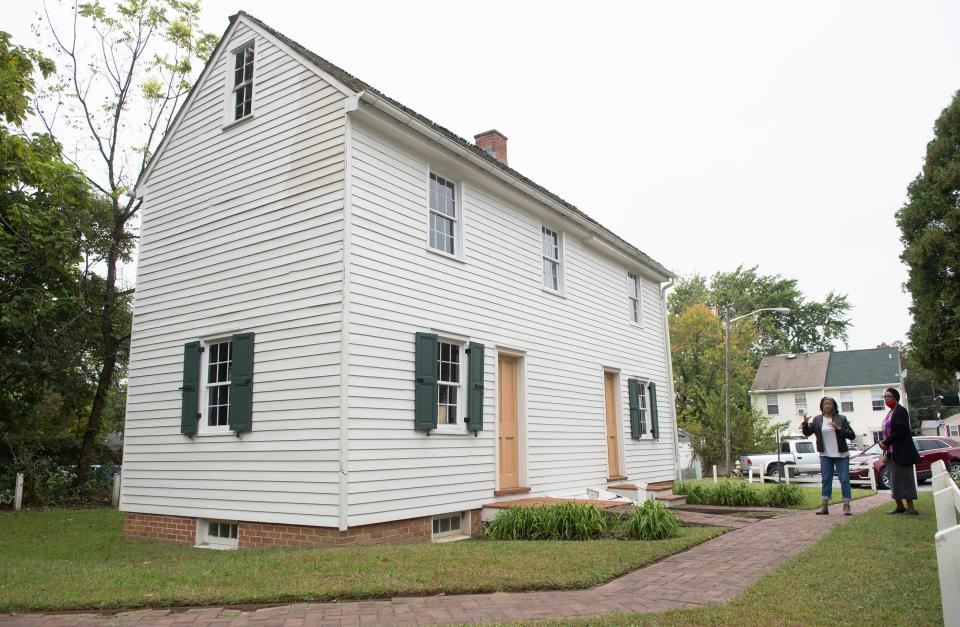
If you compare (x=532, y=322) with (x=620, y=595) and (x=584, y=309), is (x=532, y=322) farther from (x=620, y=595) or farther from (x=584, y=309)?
(x=620, y=595)

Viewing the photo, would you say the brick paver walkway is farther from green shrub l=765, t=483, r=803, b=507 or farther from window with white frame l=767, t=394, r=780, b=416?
window with white frame l=767, t=394, r=780, b=416

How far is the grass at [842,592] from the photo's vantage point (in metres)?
4.74

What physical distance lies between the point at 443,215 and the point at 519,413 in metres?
3.80

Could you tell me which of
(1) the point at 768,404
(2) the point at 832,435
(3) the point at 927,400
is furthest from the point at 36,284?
(3) the point at 927,400

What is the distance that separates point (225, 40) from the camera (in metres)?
11.6

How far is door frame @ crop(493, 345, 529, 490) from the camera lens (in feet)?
37.0

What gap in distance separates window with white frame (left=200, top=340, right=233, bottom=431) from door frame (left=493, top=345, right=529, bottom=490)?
425 centimetres

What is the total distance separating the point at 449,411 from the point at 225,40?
7443 millimetres

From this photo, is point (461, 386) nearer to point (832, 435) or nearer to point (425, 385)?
point (425, 385)

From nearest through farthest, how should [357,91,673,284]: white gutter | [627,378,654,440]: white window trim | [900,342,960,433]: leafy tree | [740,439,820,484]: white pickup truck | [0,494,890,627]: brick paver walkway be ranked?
1. [0,494,890,627]: brick paver walkway
2. [357,91,673,284]: white gutter
3. [627,378,654,440]: white window trim
4. [740,439,820,484]: white pickup truck
5. [900,342,960,433]: leafy tree

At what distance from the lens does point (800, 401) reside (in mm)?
45938

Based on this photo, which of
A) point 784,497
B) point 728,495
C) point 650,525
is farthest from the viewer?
point 728,495

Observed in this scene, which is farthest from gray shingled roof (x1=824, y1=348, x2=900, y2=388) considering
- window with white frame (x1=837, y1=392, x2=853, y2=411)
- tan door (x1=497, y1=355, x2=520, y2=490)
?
tan door (x1=497, y1=355, x2=520, y2=490)

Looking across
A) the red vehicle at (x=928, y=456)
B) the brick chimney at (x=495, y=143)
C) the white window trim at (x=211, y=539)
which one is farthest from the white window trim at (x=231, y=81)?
the red vehicle at (x=928, y=456)
